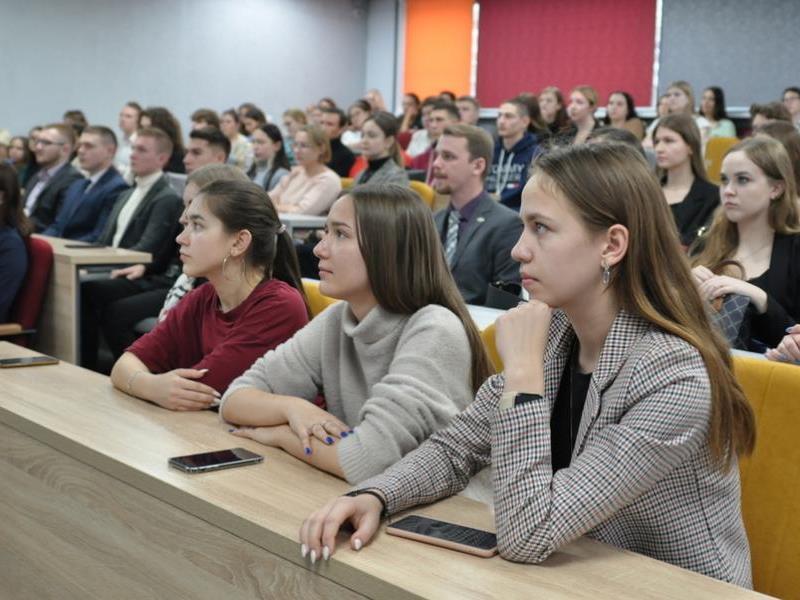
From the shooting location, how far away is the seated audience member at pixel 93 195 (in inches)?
232

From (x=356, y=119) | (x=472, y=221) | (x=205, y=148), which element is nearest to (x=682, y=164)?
(x=472, y=221)

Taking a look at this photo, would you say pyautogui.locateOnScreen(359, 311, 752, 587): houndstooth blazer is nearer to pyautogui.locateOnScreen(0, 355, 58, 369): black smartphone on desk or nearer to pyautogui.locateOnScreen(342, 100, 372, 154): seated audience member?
pyautogui.locateOnScreen(0, 355, 58, 369): black smartphone on desk

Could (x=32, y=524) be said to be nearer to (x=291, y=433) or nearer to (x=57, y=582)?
(x=57, y=582)

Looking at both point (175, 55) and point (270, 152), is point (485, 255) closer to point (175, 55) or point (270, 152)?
point (270, 152)

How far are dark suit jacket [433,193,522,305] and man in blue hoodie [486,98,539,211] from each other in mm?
2120

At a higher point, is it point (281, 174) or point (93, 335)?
point (281, 174)

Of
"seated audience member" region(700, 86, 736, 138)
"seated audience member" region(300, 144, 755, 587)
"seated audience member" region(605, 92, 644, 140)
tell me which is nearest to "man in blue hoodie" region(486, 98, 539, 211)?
"seated audience member" region(605, 92, 644, 140)

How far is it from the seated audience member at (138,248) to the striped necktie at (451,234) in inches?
56.9

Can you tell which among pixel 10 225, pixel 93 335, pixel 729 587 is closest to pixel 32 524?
pixel 729 587

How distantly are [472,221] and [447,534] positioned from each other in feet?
9.10

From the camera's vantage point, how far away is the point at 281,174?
7836 mm

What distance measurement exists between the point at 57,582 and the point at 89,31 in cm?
1129

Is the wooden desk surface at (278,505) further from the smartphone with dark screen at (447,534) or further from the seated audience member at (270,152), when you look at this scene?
the seated audience member at (270,152)

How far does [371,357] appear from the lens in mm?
2102
